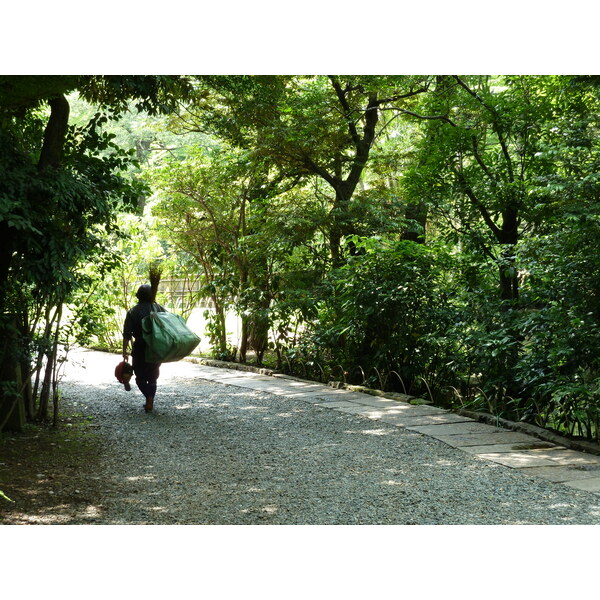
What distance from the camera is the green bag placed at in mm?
5039

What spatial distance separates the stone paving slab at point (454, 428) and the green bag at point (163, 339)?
1.67 meters

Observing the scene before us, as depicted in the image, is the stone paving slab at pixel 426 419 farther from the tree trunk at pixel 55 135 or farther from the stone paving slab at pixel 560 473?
the tree trunk at pixel 55 135

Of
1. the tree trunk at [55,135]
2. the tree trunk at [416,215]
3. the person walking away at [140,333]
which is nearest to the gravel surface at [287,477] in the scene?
the person walking away at [140,333]

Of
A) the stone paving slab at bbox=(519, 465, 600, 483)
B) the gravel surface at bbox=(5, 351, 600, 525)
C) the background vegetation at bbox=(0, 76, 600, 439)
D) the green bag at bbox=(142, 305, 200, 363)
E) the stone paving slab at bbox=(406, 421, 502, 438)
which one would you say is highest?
the background vegetation at bbox=(0, 76, 600, 439)

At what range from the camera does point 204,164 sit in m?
7.82

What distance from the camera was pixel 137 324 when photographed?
205 inches

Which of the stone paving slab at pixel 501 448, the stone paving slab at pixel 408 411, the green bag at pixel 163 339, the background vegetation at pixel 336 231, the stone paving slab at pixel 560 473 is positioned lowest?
the stone paving slab at pixel 560 473

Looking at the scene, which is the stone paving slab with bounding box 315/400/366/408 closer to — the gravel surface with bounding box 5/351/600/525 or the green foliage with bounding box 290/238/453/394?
the gravel surface with bounding box 5/351/600/525

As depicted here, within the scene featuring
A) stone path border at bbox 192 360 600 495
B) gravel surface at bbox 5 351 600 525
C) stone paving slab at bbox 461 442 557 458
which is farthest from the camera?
stone paving slab at bbox 461 442 557 458

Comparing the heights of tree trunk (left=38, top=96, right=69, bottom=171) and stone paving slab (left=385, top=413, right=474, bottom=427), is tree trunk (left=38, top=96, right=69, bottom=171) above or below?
above

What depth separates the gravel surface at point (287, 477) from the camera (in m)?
3.15

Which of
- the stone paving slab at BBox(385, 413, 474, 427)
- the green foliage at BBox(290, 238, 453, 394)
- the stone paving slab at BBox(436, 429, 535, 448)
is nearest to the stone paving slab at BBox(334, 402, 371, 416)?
the stone paving slab at BBox(385, 413, 474, 427)

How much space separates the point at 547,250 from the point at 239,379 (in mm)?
3377
